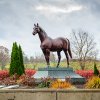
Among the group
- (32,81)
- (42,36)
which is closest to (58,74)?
(32,81)

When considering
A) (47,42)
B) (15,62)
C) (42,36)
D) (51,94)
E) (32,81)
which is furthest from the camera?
(15,62)

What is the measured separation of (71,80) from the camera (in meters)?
18.1

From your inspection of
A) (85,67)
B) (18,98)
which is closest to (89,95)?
(18,98)

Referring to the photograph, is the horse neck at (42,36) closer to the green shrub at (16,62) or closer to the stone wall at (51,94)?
the green shrub at (16,62)

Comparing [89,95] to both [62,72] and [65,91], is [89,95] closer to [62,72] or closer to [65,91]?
[65,91]

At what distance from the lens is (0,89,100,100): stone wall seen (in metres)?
12.0

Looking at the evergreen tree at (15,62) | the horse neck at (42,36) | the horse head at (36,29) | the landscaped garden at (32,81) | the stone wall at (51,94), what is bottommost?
the stone wall at (51,94)

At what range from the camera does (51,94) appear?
472 inches

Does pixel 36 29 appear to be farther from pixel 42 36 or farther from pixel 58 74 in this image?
pixel 58 74

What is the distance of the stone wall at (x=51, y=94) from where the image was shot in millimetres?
11961

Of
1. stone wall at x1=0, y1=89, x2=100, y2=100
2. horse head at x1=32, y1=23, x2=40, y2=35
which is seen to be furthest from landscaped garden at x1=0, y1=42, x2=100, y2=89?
horse head at x1=32, y1=23, x2=40, y2=35

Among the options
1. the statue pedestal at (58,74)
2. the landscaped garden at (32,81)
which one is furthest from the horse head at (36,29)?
the landscaped garden at (32,81)

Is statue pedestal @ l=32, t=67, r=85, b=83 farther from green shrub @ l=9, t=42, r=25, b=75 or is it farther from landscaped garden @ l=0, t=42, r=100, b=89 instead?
green shrub @ l=9, t=42, r=25, b=75

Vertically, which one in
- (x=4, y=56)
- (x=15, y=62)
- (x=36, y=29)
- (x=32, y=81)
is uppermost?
(x=4, y=56)
